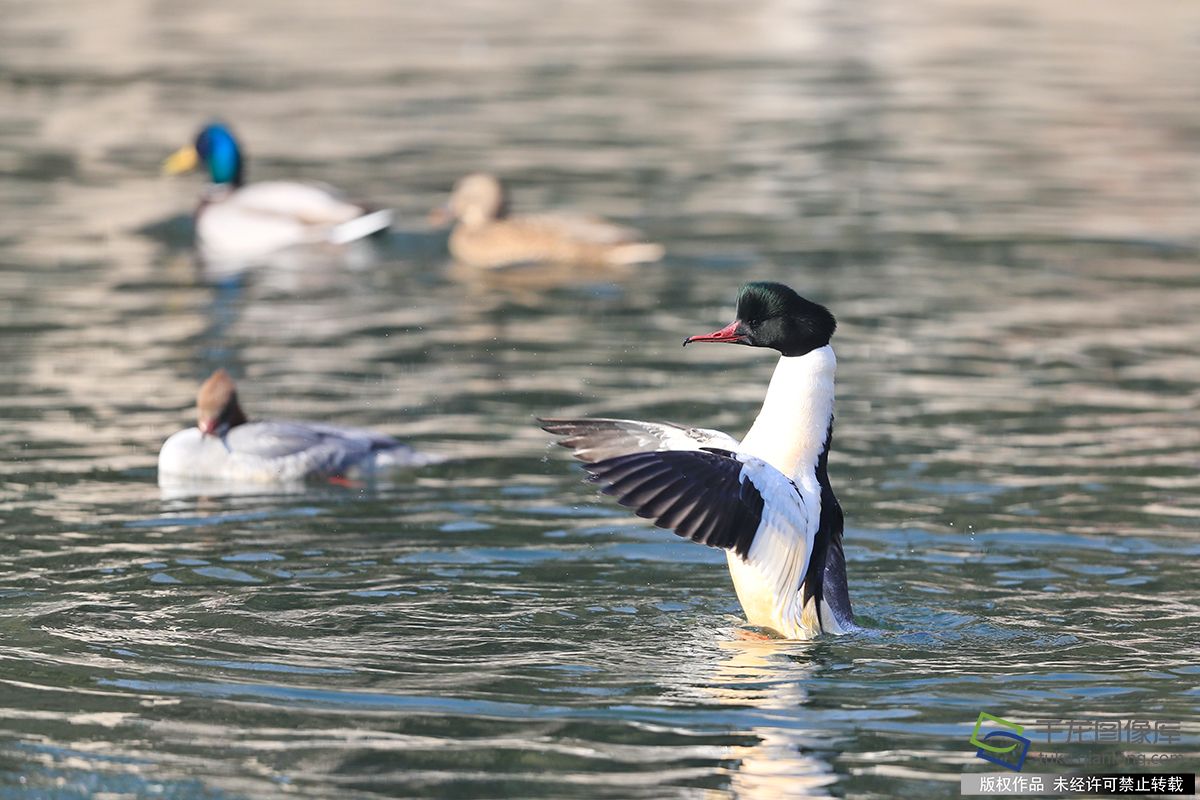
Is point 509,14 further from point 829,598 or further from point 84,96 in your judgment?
point 829,598

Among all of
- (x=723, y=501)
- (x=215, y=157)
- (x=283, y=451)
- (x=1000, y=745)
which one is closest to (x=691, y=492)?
(x=723, y=501)

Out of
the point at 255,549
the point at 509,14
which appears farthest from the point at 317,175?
the point at 509,14

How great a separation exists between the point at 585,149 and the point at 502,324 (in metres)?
9.63

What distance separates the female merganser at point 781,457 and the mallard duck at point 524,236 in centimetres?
971

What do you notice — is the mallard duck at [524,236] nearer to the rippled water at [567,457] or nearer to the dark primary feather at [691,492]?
the rippled water at [567,457]

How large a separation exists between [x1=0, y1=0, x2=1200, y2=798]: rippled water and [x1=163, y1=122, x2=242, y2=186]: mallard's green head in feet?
2.10

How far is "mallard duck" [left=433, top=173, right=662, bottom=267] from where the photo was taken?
1912cm

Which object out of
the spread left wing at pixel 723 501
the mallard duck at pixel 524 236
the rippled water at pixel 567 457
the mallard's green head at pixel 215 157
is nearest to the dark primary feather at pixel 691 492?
the spread left wing at pixel 723 501

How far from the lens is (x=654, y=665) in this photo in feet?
28.8

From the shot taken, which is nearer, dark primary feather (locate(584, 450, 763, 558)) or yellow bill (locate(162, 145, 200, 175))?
dark primary feather (locate(584, 450, 763, 558))

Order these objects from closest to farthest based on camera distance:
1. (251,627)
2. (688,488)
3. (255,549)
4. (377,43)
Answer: (688,488) < (251,627) < (255,549) < (377,43)

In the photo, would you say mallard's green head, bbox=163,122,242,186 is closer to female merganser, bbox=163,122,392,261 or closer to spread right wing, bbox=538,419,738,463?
female merganser, bbox=163,122,392,261

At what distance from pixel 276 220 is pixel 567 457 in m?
8.94

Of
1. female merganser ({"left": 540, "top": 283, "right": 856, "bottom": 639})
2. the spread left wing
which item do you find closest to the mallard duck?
female merganser ({"left": 540, "top": 283, "right": 856, "bottom": 639})
